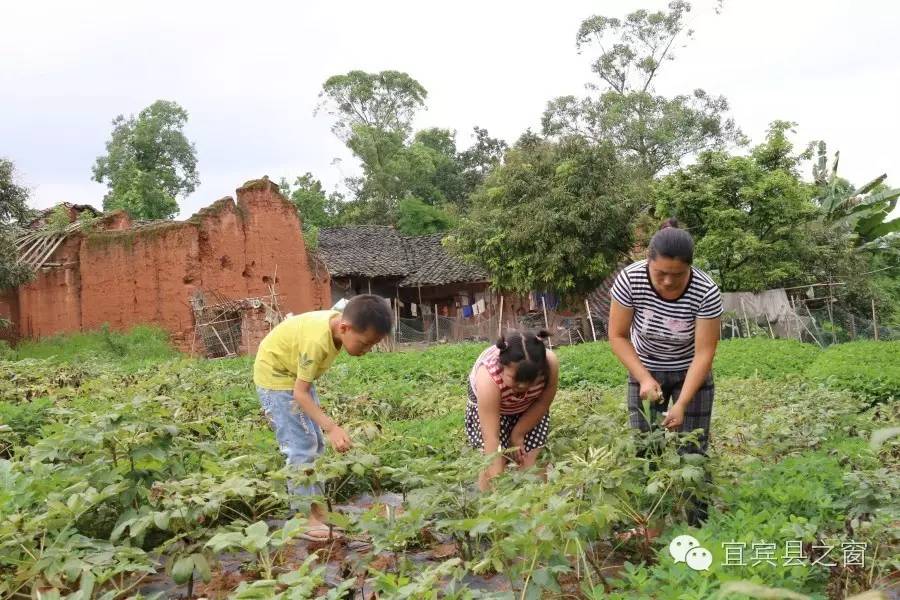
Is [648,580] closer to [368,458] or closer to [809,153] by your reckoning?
[368,458]

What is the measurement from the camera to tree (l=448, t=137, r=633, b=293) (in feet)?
70.0

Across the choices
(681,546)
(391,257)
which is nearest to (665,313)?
(681,546)

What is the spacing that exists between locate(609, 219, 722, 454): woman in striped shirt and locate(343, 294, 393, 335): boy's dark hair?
3.54 feet

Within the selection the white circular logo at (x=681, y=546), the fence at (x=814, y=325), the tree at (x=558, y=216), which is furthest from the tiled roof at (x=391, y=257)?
the white circular logo at (x=681, y=546)

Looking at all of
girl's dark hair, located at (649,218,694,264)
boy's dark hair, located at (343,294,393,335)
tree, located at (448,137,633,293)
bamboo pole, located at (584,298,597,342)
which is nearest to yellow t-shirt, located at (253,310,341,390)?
boy's dark hair, located at (343,294,393,335)

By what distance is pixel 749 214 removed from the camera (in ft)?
65.1

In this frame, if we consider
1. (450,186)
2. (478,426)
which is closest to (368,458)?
(478,426)

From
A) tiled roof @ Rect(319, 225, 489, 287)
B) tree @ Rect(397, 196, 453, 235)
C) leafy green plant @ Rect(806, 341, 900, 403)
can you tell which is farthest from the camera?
tree @ Rect(397, 196, 453, 235)

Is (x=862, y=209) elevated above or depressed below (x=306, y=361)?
above

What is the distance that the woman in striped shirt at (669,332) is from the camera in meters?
3.51

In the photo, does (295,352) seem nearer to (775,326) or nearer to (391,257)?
(775,326)

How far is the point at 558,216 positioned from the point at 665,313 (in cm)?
1785

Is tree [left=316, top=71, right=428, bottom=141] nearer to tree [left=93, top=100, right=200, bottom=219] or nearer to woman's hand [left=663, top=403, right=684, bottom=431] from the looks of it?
tree [left=93, top=100, right=200, bottom=219]

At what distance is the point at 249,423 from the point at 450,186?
33452 mm
